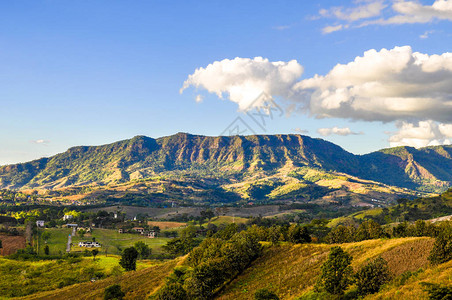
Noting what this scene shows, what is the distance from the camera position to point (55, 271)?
137 metres

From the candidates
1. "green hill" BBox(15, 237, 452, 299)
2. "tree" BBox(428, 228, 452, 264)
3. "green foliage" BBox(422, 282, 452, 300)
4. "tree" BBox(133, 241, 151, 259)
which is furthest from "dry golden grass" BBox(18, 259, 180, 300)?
"green foliage" BBox(422, 282, 452, 300)

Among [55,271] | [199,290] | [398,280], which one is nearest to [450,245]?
[398,280]

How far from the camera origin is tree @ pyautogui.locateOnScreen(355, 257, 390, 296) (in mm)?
53062

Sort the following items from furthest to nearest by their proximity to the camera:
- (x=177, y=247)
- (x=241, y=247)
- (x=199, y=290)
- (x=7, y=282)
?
1. (x=177, y=247)
2. (x=7, y=282)
3. (x=241, y=247)
4. (x=199, y=290)

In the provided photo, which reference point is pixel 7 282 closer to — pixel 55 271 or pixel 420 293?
pixel 55 271

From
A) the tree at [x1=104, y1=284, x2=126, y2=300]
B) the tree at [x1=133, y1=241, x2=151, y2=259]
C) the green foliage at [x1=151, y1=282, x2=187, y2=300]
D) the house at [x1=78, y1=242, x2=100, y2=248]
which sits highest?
the green foliage at [x1=151, y1=282, x2=187, y2=300]

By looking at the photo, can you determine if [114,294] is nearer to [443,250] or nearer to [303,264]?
[303,264]

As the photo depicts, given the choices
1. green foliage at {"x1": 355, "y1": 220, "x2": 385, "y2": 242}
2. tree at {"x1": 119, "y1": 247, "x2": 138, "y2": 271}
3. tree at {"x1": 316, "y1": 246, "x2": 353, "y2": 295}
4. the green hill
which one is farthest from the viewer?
tree at {"x1": 119, "y1": 247, "x2": 138, "y2": 271}

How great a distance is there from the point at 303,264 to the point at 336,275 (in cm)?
2677

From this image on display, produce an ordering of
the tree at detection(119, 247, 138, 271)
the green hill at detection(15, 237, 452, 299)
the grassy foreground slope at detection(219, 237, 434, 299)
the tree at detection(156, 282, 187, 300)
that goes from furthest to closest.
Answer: the tree at detection(119, 247, 138, 271)
the tree at detection(156, 282, 187, 300)
the grassy foreground slope at detection(219, 237, 434, 299)
the green hill at detection(15, 237, 452, 299)

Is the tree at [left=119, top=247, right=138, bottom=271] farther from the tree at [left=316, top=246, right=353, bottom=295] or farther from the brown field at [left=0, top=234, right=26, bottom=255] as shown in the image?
the tree at [left=316, top=246, right=353, bottom=295]

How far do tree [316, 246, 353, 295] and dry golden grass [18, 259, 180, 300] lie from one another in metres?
53.5

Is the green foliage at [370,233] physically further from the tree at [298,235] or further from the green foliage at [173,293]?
the green foliage at [173,293]

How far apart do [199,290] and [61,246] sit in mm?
146887
